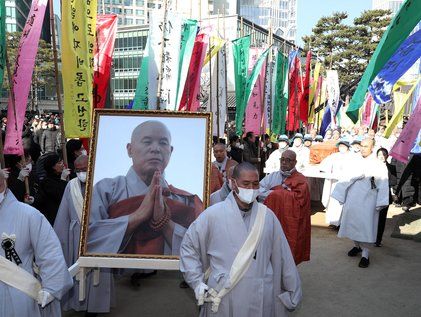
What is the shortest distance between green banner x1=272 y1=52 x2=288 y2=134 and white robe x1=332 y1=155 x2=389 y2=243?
5.54 m

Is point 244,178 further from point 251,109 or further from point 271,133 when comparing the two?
point 271,133

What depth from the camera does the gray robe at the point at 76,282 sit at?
467cm

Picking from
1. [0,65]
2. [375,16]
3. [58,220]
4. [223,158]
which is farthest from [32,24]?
[375,16]

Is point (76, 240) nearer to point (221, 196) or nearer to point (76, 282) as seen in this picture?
point (76, 282)

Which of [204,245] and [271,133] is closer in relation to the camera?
[204,245]

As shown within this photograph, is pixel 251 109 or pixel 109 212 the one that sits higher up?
pixel 251 109

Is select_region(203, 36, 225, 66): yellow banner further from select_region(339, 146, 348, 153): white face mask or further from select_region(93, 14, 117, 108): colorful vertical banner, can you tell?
select_region(339, 146, 348, 153): white face mask

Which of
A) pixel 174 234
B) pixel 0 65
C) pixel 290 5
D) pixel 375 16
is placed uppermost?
pixel 290 5

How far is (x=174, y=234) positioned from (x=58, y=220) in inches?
68.6

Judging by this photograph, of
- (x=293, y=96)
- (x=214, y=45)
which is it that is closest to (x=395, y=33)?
(x=214, y=45)

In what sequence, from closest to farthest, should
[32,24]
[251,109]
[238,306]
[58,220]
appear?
[238,306] < [58,220] < [32,24] < [251,109]

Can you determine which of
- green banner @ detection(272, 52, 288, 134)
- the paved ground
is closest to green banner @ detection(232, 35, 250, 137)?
green banner @ detection(272, 52, 288, 134)

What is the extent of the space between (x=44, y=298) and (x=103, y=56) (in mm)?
5466

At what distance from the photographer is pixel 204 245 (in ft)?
10.4
